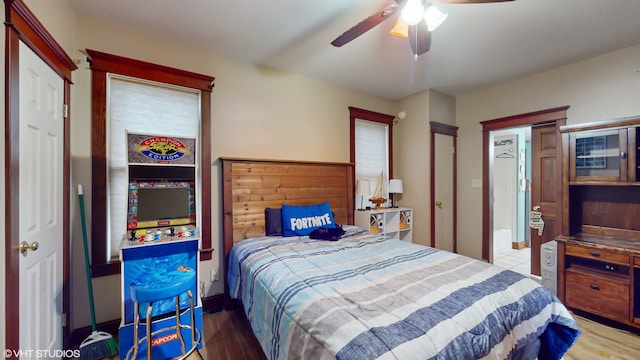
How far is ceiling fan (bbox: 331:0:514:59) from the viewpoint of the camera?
1.54 m

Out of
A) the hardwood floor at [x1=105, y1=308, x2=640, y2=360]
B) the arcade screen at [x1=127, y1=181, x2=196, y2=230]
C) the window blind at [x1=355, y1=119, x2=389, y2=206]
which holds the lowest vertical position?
the hardwood floor at [x1=105, y1=308, x2=640, y2=360]

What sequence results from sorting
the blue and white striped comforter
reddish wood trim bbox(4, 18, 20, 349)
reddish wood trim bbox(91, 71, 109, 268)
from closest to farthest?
the blue and white striped comforter
reddish wood trim bbox(4, 18, 20, 349)
reddish wood trim bbox(91, 71, 109, 268)

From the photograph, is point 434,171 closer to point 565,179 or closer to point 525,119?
point 525,119

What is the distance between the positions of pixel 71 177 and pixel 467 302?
9.72ft

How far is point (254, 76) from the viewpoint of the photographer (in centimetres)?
293

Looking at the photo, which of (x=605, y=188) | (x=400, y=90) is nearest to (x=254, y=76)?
(x=400, y=90)

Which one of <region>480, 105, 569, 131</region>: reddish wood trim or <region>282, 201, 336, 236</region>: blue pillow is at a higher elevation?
<region>480, 105, 569, 131</region>: reddish wood trim

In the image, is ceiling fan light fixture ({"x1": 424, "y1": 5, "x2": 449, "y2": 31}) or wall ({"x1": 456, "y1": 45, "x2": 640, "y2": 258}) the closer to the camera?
ceiling fan light fixture ({"x1": 424, "y1": 5, "x2": 449, "y2": 31})

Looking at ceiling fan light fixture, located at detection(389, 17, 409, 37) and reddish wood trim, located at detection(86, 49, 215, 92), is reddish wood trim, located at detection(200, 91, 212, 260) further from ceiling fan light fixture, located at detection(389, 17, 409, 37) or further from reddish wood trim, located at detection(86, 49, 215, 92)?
ceiling fan light fixture, located at detection(389, 17, 409, 37)

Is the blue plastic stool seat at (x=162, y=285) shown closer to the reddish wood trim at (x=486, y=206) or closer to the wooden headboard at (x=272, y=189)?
the wooden headboard at (x=272, y=189)

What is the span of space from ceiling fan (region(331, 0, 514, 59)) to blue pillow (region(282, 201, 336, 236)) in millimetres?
1740

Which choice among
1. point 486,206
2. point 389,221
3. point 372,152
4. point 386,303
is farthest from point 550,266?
point 386,303

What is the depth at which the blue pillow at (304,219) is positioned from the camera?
2.75 meters

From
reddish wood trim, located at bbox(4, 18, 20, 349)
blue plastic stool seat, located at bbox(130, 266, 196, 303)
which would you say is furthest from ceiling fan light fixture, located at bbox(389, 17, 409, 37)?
blue plastic stool seat, located at bbox(130, 266, 196, 303)
